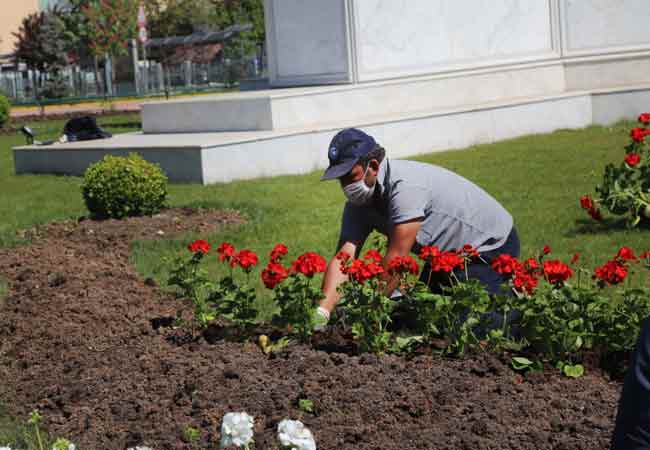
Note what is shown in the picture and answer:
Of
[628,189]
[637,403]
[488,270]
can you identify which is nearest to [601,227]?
[628,189]

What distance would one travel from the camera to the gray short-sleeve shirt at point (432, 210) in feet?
16.3

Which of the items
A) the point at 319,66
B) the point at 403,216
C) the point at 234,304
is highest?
the point at 319,66

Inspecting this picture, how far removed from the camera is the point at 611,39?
17422mm

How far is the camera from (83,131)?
16.5 metres

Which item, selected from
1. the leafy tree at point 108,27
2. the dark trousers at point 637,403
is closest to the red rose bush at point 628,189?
the dark trousers at point 637,403

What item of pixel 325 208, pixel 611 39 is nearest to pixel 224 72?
pixel 611 39

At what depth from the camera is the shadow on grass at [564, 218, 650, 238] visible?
8.26m

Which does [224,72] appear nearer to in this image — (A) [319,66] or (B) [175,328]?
(A) [319,66]

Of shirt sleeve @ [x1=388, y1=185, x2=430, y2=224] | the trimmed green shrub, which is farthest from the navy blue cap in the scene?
the trimmed green shrub

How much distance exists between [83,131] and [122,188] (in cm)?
677

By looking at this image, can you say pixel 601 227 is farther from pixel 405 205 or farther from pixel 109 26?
pixel 109 26

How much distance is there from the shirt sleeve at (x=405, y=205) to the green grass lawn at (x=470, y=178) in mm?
1925

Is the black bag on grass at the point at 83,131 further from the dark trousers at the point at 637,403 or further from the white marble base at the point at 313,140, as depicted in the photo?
the dark trousers at the point at 637,403

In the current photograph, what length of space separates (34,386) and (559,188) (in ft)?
21.5
